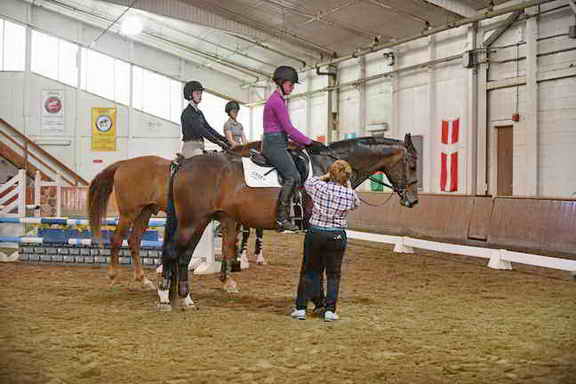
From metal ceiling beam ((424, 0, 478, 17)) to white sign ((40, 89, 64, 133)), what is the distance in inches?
774

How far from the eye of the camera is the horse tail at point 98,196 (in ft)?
28.8

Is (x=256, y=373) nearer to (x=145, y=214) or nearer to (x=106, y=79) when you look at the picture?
(x=145, y=214)

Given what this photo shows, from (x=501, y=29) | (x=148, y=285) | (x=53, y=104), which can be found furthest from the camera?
(x=53, y=104)

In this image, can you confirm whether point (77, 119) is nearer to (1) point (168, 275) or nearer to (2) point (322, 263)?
(1) point (168, 275)

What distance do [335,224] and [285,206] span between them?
0.81 meters

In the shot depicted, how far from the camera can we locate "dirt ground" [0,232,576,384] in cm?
433

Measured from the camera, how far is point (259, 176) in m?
6.79

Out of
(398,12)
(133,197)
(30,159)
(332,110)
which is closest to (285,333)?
(133,197)

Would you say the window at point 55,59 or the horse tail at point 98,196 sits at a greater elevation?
the window at point 55,59

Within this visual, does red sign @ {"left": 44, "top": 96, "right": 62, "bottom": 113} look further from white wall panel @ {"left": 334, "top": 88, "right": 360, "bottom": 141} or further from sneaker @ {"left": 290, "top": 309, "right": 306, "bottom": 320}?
sneaker @ {"left": 290, "top": 309, "right": 306, "bottom": 320}

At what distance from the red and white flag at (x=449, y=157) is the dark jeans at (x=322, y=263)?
41.1 feet

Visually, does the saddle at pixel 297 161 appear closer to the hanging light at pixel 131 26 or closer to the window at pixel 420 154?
the window at pixel 420 154

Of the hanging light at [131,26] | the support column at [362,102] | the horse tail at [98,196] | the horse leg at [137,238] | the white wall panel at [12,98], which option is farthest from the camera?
the white wall panel at [12,98]

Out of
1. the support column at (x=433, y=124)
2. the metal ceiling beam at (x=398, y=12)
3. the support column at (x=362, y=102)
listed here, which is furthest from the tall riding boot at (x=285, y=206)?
the support column at (x=362, y=102)
